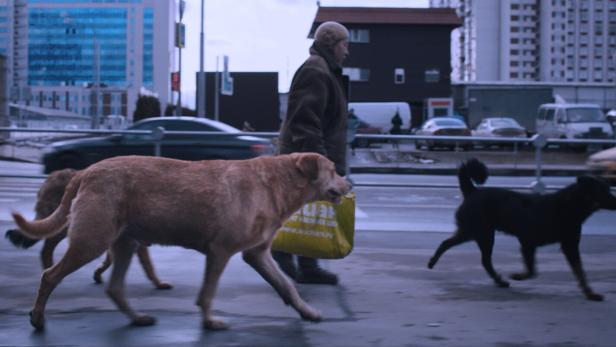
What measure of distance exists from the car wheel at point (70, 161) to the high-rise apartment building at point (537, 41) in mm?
124904

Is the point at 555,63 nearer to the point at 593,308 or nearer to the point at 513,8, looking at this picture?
the point at 513,8

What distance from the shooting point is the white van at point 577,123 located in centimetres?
3303

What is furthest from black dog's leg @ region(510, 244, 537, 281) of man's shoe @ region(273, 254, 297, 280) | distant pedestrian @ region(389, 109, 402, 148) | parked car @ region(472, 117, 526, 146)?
distant pedestrian @ region(389, 109, 402, 148)

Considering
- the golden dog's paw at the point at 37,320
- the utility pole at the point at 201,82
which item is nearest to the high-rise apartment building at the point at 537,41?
the utility pole at the point at 201,82

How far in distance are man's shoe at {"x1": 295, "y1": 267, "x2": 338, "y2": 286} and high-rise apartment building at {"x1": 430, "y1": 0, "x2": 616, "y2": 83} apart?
5236 inches

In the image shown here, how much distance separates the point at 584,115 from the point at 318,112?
101 ft

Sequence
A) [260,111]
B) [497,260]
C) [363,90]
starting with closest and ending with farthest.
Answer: [497,260], [260,111], [363,90]

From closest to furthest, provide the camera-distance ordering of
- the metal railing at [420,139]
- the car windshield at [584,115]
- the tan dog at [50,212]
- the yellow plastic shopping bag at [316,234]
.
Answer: the tan dog at [50,212] → the yellow plastic shopping bag at [316,234] → the metal railing at [420,139] → the car windshield at [584,115]

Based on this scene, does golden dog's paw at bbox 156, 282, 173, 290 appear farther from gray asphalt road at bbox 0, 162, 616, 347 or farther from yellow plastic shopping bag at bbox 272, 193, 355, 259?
yellow plastic shopping bag at bbox 272, 193, 355, 259

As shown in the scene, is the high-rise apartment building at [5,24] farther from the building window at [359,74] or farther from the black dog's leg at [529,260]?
the black dog's leg at [529,260]

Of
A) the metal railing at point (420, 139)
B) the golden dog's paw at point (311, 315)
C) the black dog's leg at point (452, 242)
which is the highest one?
the metal railing at point (420, 139)

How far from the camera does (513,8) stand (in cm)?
14800

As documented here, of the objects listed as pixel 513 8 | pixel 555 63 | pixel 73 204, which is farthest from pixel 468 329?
pixel 555 63

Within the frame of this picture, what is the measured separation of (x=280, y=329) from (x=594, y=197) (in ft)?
8.88
